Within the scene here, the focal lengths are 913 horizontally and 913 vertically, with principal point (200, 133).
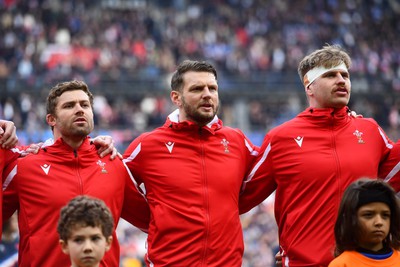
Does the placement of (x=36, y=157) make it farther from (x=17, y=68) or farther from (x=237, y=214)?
(x=17, y=68)

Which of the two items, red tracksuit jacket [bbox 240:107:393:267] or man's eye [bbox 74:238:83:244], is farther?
red tracksuit jacket [bbox 240:107:393:267]

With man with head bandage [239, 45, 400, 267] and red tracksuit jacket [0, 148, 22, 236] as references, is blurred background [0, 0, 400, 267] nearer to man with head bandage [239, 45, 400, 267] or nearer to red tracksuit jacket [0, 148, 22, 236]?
red tracksuit jacket [0, 148, 22, 236]

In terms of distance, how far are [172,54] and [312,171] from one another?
1943 cm

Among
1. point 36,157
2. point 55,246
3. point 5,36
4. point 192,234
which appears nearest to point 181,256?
point 192,234

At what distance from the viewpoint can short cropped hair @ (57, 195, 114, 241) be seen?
5230 millimetres

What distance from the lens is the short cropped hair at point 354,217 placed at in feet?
17.7

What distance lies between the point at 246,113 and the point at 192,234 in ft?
58.1

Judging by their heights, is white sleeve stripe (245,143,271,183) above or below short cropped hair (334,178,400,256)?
above

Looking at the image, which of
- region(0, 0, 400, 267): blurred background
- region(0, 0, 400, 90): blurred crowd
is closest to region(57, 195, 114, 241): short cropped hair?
region(0, 0, 400, 267): blurred background

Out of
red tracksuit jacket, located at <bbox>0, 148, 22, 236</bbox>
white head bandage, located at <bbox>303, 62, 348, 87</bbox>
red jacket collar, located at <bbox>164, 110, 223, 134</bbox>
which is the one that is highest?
white head bandage, located at <bbox>303, 62, 348, 87</bbox>

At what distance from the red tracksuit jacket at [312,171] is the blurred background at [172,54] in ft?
43.0

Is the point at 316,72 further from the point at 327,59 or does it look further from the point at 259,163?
the point at 259,163

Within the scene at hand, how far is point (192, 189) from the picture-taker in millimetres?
6020

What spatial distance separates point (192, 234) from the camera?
5.93 meters
